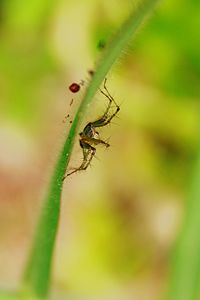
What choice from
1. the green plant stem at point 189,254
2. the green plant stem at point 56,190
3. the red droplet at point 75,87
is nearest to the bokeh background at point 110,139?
the green plant stem at point 189,254

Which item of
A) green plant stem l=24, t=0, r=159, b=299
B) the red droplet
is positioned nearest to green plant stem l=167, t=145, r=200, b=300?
green plant stem l=24, t=0, r=159, b=299

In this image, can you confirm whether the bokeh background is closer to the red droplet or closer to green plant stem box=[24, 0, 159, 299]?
green plant stem box=[24, 0, 159, 299]

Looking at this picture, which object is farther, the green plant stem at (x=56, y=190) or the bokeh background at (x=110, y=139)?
the bokeh background at (x=110, y=139)

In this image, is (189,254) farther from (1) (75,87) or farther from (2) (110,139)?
(2) (110,139)

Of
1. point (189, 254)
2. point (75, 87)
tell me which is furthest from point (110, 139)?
point (75, 87)

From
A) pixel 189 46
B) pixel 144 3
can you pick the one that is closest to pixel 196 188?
pixel 189 46

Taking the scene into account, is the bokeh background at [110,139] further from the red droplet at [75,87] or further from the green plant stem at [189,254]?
the red droplet at [75,87]

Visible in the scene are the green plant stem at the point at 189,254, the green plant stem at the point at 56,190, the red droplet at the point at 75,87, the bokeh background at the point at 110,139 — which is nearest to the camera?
the green plant stem at the point at 56,190
